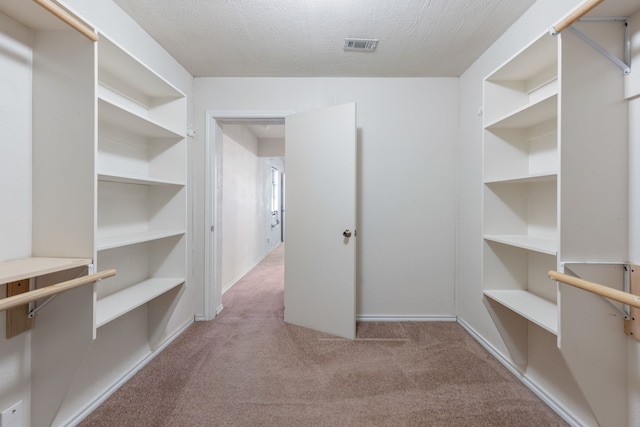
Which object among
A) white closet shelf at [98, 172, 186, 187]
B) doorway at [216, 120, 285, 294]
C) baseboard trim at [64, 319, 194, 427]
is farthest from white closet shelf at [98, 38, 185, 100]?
baseboard trim at [64, 319, 194, 427]

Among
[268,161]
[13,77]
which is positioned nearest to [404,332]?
[13,77]

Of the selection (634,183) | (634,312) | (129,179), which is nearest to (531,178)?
(634,183)

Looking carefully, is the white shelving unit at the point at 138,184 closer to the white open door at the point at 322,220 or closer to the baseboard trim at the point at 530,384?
the white open door at the point at 322,220

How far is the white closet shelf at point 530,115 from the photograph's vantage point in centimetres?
127

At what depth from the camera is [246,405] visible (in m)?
1.51

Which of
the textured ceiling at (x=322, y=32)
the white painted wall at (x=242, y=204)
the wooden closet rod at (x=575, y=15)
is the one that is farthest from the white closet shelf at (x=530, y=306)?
the white painted wall at (x=242, y=204)

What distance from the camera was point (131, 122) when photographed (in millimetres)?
1557

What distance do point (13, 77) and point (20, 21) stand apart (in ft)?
0.76

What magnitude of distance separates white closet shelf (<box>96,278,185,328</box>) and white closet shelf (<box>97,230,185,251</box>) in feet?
1.08

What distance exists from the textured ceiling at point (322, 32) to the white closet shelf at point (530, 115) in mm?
748

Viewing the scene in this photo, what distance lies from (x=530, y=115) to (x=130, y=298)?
97.2 inches

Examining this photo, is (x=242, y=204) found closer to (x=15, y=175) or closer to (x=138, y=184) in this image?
(x=138, y=184)

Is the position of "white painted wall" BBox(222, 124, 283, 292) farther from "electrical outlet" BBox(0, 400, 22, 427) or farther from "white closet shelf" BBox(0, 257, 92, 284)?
"white closet shelf" BBox(0, 257, 92, 284)

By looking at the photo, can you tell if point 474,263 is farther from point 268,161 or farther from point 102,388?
point 268,161
